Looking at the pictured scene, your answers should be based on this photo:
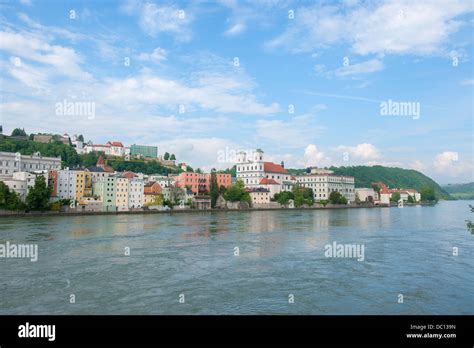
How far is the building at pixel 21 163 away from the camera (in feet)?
153

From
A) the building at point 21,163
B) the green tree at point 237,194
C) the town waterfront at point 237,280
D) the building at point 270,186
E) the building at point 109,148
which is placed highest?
the building at point 109,148

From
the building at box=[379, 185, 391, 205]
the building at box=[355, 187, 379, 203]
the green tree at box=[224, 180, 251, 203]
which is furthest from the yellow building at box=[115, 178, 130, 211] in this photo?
the building at box=[379, 185, 391, 205]

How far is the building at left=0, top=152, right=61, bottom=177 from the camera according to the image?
46781 mm

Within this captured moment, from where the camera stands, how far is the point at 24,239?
18656 millimetres

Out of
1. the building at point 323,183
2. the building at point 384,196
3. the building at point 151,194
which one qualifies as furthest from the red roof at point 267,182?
the building at point 384,196

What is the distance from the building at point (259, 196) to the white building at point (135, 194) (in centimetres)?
1904

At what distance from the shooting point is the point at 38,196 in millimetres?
39781

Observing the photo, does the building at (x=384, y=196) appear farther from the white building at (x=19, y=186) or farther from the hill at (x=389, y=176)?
the white building at (x=19, y=186)

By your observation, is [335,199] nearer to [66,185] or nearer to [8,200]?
[66,185]

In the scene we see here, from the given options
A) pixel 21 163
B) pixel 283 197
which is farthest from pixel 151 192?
pixel 283 197

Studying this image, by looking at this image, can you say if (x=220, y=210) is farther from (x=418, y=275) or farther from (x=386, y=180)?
(x=386, y=180)

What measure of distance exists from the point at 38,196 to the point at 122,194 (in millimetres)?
10261

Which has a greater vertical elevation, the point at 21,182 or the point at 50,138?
Result: the point at 50,138

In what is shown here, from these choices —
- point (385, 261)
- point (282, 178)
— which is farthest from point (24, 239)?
point (282, 178)
